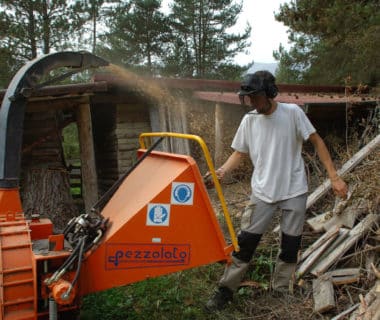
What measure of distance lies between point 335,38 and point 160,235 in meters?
10.2

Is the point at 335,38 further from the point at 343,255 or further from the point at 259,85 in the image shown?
A: the point at 259,85

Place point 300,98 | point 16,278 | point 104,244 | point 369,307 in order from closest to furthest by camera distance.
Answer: point 16,278, point 104,244, point 369,307, point 300,98

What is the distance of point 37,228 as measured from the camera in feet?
10.7

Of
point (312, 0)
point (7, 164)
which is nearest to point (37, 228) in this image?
point (7, 164)

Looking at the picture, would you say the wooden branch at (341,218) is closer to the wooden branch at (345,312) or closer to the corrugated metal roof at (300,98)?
the wooden branch at (345,312)

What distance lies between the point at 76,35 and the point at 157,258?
17.0 m

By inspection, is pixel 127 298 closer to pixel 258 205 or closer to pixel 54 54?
pixel 258 205

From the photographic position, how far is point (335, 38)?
37.8ft

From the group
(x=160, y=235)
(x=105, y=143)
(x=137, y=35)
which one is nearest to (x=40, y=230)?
(x=160, y=235)

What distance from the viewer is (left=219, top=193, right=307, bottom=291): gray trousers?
3527mm

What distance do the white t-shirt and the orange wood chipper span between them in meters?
0.65

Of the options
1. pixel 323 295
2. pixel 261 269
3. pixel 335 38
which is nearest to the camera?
pixel 323 295

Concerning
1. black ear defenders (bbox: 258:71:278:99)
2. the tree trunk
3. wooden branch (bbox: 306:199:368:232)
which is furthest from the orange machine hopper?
the tree trunk

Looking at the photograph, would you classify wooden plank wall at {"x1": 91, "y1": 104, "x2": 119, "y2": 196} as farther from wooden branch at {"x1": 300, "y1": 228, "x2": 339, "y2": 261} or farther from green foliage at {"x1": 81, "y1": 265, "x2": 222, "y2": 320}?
wooden branch at {"x1": 300, "y1": 228, "x2": 339, "y2": 261}
